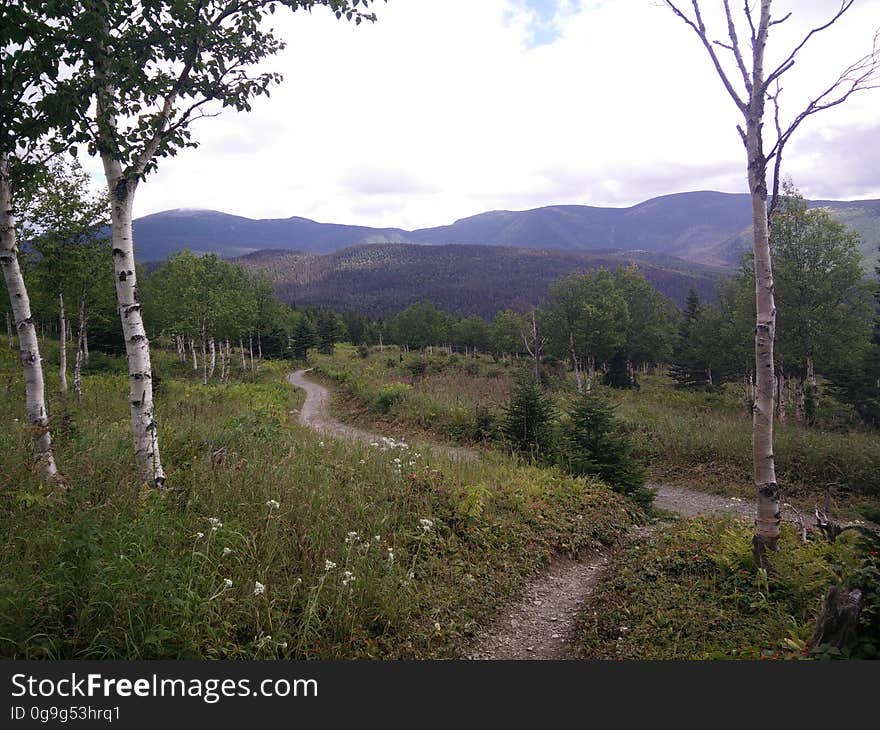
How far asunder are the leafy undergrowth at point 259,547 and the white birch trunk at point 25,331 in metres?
0.26

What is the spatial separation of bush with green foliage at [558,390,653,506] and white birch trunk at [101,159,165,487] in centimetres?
870

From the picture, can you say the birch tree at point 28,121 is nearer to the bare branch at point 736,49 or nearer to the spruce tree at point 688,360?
the bare branch at point 736,49

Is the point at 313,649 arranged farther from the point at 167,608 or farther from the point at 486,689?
the point at 486,689

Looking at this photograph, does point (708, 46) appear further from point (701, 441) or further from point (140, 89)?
point (701, 441)

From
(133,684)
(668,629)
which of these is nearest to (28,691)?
(133,684)

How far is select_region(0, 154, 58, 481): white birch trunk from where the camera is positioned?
523cm

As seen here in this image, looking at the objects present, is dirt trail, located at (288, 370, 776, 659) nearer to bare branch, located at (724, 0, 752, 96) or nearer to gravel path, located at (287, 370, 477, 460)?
gravel path, located at (287, 370, 477, 460)

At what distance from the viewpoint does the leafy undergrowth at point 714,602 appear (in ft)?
14.9

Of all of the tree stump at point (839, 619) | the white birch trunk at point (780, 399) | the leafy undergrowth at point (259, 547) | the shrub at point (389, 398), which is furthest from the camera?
the white birch trunk at point (780, 399)

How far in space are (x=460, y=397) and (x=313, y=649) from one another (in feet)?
53.5

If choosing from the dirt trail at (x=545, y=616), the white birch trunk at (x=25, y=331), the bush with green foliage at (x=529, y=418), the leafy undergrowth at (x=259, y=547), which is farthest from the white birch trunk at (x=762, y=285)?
the white birch trunk at (x=25, y=331)

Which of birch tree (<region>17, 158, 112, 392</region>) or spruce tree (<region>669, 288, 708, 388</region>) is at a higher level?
birch tree (<region>17, 158, 112, 392</region>)

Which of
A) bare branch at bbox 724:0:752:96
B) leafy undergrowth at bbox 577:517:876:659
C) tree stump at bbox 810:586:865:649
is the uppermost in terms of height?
bare branch at bbox 724:0:752:96

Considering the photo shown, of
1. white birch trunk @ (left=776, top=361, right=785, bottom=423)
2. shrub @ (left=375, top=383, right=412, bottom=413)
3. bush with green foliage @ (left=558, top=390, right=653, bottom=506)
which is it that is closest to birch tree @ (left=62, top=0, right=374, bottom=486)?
bush with green foliage @ (left=558, top=390, right=653, bottom=506)
